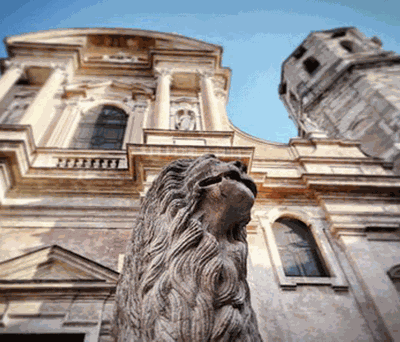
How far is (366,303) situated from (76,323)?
12.7 ft

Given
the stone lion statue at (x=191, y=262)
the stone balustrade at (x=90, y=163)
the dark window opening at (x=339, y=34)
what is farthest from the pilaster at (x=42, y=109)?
the dark window opening at (x=339, y=34)

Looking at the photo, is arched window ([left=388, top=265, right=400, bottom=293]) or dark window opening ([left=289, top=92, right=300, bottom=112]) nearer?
arched window ([left=388, top=265, right=400, bottom=293])

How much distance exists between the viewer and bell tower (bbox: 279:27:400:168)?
10.5 meters

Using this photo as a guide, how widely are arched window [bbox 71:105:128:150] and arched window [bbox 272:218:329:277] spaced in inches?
194

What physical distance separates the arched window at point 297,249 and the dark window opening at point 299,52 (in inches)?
613

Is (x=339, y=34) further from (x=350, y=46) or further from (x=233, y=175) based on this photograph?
(x=233, y=175)

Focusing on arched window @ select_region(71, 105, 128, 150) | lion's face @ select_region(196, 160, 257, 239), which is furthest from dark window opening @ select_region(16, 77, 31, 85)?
lion's face @ select_region(196, 160, 257, 239)

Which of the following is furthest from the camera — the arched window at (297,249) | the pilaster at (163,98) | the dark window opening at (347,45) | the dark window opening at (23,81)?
the dark window opening at (347,45)

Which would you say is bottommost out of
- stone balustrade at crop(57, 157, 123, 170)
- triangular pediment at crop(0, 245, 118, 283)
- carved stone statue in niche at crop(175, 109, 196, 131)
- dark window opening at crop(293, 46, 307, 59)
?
triangular pediment at crop(0, 245, 118, 283)

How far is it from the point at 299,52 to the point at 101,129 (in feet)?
46.3

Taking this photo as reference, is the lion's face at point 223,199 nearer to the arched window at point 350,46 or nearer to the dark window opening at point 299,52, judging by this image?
the arched window at point 350,46

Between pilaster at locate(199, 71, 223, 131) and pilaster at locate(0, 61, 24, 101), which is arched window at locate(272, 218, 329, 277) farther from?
pilaster at locate(0, 61, 24, 101)

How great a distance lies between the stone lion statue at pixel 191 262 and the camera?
2.29 metres

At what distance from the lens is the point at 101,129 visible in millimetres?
9930
